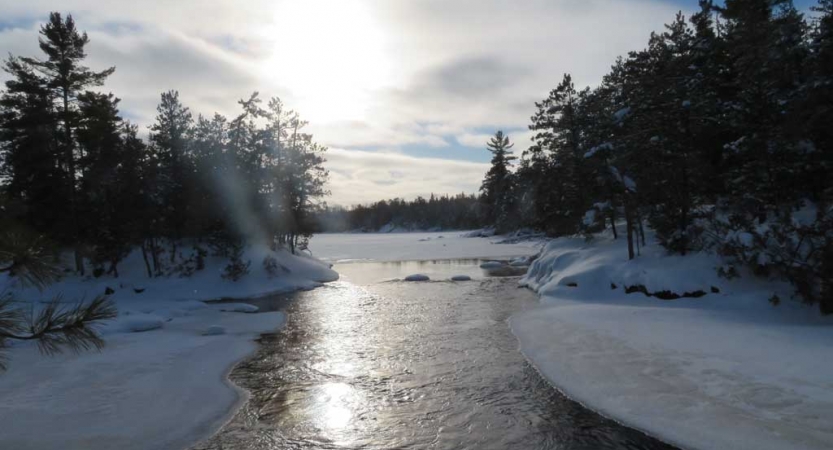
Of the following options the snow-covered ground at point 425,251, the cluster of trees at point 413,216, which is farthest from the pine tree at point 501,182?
the cluster of trees at point 413,216

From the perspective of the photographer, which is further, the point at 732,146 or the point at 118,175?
the point at 118,175

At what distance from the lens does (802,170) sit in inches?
621

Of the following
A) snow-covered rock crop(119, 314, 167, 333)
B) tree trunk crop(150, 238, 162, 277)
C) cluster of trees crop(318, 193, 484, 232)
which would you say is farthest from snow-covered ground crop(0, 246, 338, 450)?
cluster of trees crop(318, 193, 484, 232)

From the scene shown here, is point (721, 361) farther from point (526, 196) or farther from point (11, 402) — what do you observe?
point (526, 196)

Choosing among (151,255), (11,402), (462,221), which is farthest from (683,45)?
(462,221)

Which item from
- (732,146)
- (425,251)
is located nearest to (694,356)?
(732,146)

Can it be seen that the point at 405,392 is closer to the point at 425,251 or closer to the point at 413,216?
the point at 425,251

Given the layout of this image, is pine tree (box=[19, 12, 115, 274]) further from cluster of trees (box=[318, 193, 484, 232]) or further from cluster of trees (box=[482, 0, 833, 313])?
cluster of trees (box=[318, 193, 484, 232])

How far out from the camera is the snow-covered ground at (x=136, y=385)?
305 inches

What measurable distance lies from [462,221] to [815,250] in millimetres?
117859

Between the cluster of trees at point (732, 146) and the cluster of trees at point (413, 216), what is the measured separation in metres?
94.4

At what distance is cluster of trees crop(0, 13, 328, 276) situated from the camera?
26469 millimetres

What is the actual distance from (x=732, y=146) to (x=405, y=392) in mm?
16807

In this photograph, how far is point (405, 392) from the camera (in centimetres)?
962
